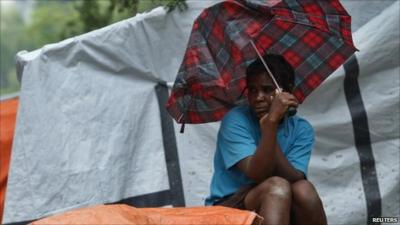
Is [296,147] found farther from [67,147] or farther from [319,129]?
[67,147]

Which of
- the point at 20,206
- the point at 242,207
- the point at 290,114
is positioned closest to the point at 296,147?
the point at 290,114

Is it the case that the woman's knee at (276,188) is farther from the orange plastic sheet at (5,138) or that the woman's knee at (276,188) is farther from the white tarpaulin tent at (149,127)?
the orange plastic sheet at (5,138)

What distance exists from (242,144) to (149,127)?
42.9 inches

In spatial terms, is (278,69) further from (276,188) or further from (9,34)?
(9,34)

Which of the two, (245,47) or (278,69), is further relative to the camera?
(245,47)

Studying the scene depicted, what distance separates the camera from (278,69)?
3568 millimetres

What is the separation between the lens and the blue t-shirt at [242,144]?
350 cm

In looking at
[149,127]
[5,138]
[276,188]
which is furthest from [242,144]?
[5,138]

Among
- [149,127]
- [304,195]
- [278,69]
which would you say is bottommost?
[304,195]

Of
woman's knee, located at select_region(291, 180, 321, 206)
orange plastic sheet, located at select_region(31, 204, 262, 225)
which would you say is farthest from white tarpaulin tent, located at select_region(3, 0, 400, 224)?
orange plastic sheet, located at select_region(31, 204, 262, 225)

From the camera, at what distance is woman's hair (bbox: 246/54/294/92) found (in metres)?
3.56

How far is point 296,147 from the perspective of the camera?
3615 mm

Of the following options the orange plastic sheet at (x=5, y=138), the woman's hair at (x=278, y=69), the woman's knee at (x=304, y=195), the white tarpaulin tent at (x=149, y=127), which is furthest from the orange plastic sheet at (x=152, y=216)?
the orange plastic sheet at (x=5, y=138)

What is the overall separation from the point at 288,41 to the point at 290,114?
0.58 m
